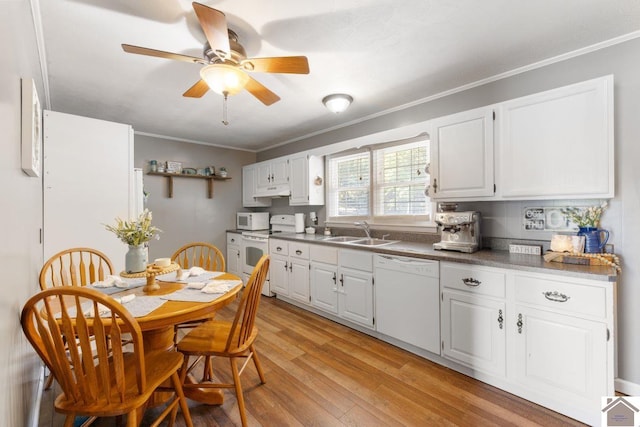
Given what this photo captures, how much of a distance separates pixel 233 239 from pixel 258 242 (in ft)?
2.67

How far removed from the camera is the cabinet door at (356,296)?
105 inches

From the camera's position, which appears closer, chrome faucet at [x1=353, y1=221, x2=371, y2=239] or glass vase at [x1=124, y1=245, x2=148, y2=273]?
glass vase at [x1=124, y1=245, x2=148, y2=273]

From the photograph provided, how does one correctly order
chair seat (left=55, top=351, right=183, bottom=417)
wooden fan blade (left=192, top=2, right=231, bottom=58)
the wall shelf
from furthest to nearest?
the wall shelf
wooden fan blade (left=192, top=2, right=231, bottom=58)
chair seat (left=55, top=351, right=183, bottom=417)

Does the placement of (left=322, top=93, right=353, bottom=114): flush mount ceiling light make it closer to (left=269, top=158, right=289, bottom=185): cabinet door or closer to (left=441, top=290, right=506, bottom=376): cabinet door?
(left=269, top=158, right=289, bottom=185): cabinet door

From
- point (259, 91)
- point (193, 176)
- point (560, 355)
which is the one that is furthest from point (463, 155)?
point (193, 176)

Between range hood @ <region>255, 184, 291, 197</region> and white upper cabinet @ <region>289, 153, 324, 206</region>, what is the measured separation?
147 mm

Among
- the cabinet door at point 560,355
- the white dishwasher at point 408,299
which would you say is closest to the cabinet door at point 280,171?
the white dishwasher at point 408,299

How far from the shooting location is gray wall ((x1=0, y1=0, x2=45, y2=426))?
3.23 feet

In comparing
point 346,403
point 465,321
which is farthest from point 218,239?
point 465,321

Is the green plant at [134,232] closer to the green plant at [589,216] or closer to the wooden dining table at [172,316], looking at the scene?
the wooden dining table at [172,316]

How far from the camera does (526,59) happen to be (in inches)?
84.2

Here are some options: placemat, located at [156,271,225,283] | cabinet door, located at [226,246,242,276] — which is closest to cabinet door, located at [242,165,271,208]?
cabinet door, located at [226,246,242,276]

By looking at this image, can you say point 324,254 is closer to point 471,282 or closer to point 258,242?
point 258,242

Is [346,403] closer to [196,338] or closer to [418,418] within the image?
[418,418]
